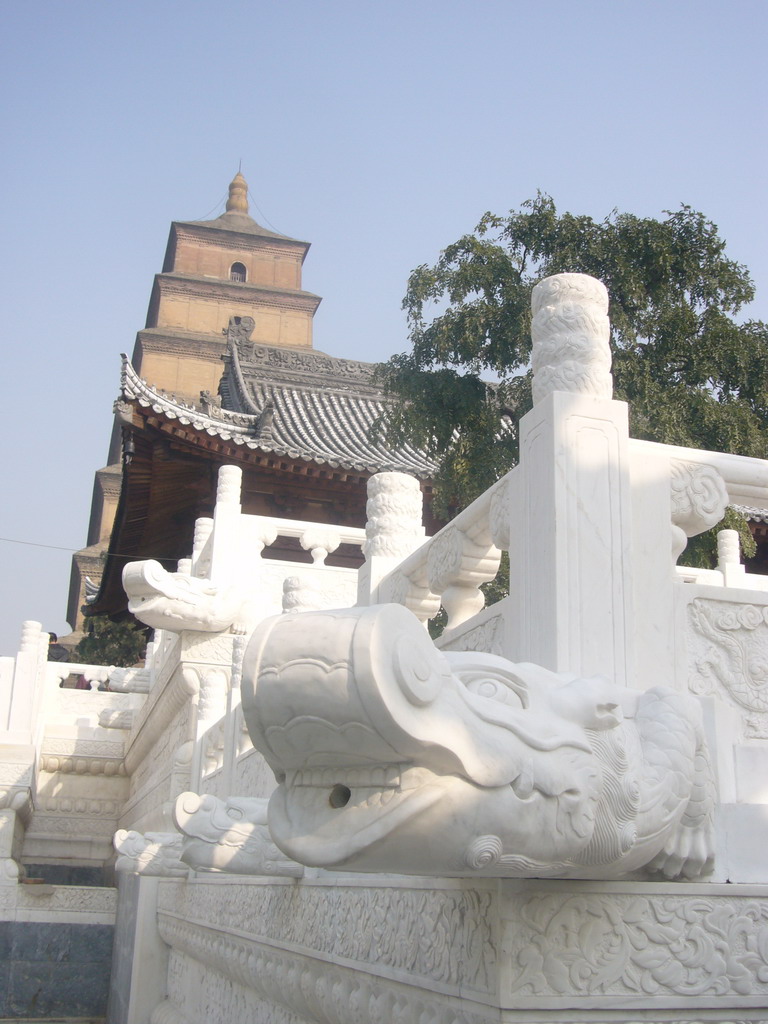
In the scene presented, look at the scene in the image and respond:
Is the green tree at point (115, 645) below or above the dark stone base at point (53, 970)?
above

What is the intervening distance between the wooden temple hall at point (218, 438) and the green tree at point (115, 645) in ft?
7.70

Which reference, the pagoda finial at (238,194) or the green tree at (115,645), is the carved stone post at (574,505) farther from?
the pagoda finial at (238,194)

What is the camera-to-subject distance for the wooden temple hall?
14.5 m

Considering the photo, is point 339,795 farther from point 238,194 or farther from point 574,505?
point 238,194

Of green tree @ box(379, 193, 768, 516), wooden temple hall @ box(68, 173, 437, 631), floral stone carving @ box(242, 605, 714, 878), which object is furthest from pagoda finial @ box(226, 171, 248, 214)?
floral stone carving @ box(242, 605, 714, 878)

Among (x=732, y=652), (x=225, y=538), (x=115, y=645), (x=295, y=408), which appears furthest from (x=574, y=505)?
(x=115, y=645)

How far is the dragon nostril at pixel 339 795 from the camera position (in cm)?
218

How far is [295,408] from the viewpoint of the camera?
2000cm

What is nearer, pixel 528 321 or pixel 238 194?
pixel 528 321

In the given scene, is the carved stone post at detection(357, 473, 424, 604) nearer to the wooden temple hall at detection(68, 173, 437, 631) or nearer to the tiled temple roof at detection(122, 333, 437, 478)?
the wooden temple hall at detection(68, 173, 437, 631)

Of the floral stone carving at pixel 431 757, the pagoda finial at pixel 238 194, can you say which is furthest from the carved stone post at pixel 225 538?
the pagoda finial at pixel 238 194

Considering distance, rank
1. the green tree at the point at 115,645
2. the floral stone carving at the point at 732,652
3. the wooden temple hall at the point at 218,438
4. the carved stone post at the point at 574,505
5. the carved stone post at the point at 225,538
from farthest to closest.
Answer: the green tree at the point at 115,645, the wooden temple hall at the point at 218,438, the carved stone post at the point at 225,538, the floral stone carving at the point at 732,652, the carved stone post at the point at 574,505

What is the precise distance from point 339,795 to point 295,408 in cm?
1804

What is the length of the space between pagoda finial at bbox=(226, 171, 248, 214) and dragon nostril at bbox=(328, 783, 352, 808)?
41.1 meters
